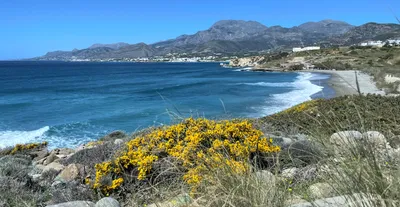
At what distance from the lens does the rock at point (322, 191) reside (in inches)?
108

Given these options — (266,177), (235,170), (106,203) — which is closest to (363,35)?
(266,177)

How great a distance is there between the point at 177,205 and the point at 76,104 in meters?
34.2

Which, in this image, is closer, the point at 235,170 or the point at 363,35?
the point at 235,170

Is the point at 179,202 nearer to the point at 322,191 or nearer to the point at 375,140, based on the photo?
the point at 322,191

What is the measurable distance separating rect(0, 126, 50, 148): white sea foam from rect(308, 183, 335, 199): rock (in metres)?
18.6

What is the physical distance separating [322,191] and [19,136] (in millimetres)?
20935

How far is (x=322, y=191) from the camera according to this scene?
2.84 m

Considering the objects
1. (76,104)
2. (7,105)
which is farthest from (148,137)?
(7,105)

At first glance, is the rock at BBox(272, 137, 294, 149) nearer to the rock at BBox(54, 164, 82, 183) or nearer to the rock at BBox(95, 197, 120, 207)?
the rock at BBox(95, 197, 120, 207)

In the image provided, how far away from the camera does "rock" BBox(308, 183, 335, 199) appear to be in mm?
2744

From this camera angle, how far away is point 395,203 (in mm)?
1961

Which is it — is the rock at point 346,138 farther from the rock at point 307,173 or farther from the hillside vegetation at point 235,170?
the rock at point 307,173

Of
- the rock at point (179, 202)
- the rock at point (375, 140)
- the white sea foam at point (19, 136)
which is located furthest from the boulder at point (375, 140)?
the white sea foam at point (19, 136)

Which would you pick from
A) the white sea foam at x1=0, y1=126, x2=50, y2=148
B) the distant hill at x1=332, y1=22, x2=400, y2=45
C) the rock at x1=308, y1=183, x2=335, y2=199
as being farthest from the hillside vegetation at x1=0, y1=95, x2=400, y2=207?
the white sea foam at x1=0, y1=126, x2=50, y2=148
